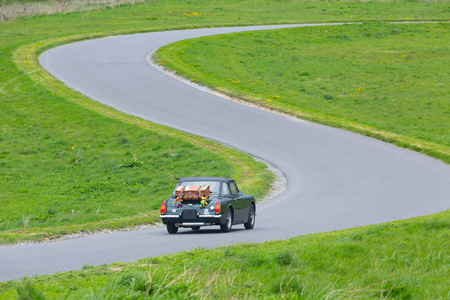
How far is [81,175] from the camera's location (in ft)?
83.7

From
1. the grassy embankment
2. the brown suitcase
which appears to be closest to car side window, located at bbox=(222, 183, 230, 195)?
the brown suitcase

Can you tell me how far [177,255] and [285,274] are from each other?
84.5 inches

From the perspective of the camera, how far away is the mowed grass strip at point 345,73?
34281 millimetres

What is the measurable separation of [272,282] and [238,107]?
27284mm

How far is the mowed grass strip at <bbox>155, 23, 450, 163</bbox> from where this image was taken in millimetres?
34281

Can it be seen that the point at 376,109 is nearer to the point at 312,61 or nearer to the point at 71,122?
the point at 312,61

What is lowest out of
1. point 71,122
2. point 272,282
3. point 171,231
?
point 71,122

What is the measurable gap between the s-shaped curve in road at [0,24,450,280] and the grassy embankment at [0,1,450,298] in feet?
6.84

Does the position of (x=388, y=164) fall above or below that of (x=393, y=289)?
below

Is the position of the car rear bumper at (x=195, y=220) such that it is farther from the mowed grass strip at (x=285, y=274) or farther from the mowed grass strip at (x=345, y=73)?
the mowed grass strip at (x=345, y=73)

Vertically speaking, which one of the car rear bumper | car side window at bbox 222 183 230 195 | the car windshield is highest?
the car windshield

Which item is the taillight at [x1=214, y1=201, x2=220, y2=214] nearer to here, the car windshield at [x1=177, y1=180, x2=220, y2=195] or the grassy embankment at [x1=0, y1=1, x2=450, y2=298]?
the car windshield at [x1=177, y1=180, x2=220, y2=195]

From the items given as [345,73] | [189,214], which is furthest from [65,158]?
[345,73]

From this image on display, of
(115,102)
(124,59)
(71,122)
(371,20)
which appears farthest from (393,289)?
(371,20)
